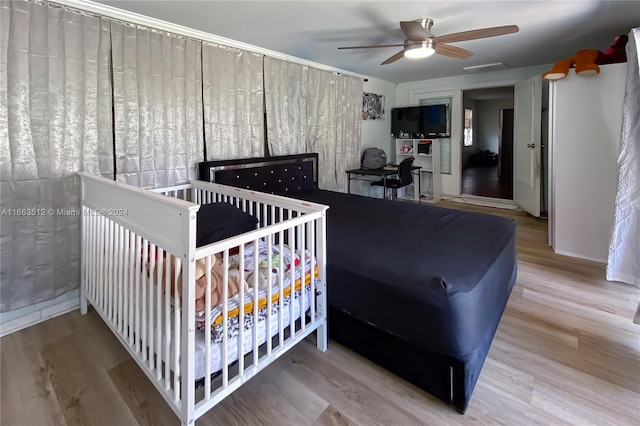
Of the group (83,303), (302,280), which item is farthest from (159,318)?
(83,303)

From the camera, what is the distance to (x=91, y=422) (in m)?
1.39

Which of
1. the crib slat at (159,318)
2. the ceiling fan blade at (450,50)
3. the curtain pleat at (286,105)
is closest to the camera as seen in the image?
the crib slat at (159,318)

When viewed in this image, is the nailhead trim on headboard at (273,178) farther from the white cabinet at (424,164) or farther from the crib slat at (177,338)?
the white cabinet at (424,164)

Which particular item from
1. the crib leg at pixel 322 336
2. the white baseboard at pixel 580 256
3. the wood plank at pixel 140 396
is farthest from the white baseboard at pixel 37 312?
the white baseboard at pixel 580 256

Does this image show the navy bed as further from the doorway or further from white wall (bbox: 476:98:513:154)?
white wall (bbox: 476:98:513:154)

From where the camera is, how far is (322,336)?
6.00ft

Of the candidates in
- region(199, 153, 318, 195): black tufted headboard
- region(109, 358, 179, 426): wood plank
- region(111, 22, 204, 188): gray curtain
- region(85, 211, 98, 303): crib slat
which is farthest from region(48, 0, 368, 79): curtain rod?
region(109, 358, 179, 426): wood plank

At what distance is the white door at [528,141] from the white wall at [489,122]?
17.8 feet

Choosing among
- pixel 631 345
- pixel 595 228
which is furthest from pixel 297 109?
pixel 631 345

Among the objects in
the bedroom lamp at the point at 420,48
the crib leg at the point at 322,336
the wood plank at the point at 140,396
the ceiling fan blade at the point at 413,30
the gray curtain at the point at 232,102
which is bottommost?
the wood plank at the point at 140,396

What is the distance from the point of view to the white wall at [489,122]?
31.4ft

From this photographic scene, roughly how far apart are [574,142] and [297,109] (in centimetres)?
283

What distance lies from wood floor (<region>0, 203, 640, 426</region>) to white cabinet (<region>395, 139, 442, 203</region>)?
3603 millimetres

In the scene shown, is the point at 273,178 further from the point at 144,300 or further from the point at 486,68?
the point at 486,68
